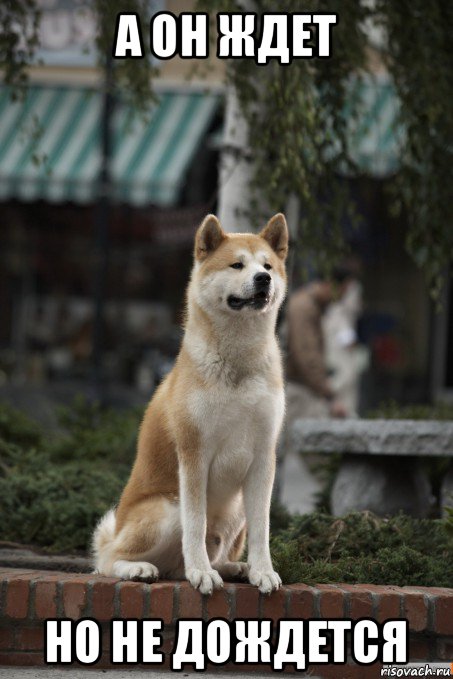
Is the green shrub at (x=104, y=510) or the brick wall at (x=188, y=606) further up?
the green shrub at (x=104, y=510)

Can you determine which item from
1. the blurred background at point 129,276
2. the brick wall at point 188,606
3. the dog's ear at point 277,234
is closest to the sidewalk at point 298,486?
the brick wall at point 188,606

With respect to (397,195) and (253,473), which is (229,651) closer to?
(253,473)

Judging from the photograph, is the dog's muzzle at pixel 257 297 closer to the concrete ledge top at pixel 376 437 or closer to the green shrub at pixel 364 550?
the green shrub at pixel 364 550

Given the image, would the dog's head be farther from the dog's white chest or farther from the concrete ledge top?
the concrete ledge top

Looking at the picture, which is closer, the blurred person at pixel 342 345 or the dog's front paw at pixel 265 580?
the dog's front paw at pixel 265 580

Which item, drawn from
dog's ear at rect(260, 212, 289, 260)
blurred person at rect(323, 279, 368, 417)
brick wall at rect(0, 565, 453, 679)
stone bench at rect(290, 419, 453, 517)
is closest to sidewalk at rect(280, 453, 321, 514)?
stone bench at rect(290, 419, 453, 517)

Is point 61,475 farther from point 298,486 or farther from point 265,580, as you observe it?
point 298,486

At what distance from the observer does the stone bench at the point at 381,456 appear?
20.6ft

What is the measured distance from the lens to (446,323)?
15539 mm

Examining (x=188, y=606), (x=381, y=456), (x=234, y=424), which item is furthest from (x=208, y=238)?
(x=381, y=456)

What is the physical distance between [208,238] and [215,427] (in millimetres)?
734

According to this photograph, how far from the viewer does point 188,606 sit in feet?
14.1

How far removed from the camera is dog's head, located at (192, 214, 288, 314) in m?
4.15

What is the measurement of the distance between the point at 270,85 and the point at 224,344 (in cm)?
221
